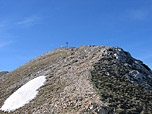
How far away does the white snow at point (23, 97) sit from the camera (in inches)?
1024

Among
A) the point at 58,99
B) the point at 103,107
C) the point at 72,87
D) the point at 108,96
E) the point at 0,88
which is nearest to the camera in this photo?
the point at 103,107

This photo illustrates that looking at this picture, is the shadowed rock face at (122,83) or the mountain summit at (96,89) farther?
the shadowed rock face at (122,83)

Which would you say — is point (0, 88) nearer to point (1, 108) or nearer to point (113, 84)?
point (1, 108)

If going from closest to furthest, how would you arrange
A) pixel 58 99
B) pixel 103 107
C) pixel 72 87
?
pixel 103 107, pixel 58 99, pixel 72 87

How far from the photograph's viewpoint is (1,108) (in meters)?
27.5

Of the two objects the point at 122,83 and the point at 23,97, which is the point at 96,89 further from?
the point at 23,97

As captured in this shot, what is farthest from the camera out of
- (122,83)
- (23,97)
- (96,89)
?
(23,97)

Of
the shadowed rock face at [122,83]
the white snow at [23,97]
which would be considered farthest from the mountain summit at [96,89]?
the white snow at [23,97]

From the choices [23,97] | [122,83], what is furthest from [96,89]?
[23,97]

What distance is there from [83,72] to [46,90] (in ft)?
19.5

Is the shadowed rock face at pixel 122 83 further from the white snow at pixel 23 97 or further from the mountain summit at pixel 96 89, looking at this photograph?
the white snow at pixel 23 97

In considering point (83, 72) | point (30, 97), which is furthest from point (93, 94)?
point (30, 97)

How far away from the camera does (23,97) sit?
27.7 m

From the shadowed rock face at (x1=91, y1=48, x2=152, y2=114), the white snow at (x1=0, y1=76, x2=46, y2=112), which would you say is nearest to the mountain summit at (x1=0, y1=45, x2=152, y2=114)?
the shadowed rock face at (x1=91, y1=48, x2=152, y2=114)
